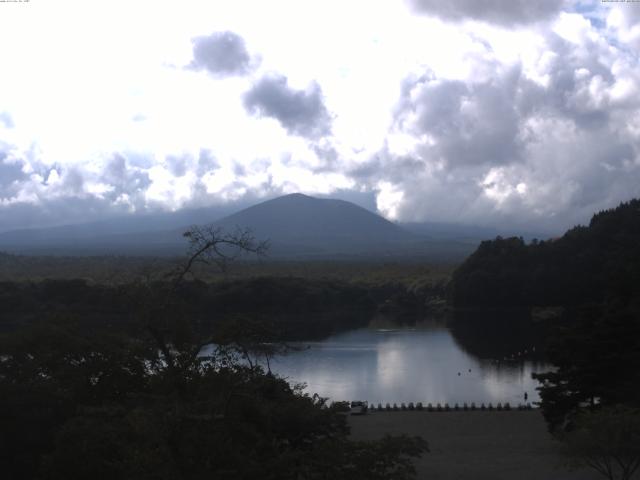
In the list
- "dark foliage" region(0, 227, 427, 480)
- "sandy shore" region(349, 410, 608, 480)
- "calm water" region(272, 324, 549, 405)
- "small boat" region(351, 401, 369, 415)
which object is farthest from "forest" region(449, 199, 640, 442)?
"dark foliage" region(0, 227, 427, 480)

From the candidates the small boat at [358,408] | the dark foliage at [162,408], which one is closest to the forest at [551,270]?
the small boat at [358,408]

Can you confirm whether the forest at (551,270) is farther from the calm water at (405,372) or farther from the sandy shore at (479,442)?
the sandy shore at (479,442)

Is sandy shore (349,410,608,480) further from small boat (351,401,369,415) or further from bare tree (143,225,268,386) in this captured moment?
bare tree (143,225,268,386)

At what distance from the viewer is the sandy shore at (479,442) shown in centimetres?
1148

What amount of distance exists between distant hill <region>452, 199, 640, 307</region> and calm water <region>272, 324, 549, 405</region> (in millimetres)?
10320

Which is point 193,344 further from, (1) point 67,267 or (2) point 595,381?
(1) point 67,267

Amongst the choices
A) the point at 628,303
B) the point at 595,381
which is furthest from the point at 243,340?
the point at 628,303

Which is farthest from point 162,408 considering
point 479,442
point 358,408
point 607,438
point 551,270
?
point 551,270

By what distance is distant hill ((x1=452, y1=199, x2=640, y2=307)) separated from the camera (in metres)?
39.9

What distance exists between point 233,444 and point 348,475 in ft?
2.75

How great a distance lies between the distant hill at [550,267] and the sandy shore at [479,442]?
24.5 m

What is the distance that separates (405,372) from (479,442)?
1065 cm

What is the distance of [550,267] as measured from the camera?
41188 mm

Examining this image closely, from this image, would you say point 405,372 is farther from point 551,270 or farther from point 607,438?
point 551,270
